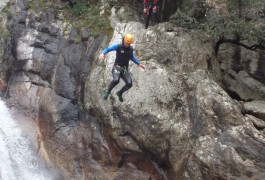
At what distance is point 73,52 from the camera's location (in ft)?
45.9

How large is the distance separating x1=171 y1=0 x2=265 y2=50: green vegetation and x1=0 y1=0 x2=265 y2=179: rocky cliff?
0.49m

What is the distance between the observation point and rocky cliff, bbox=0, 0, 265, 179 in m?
10.3

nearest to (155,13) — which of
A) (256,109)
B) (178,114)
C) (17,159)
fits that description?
(178,114)

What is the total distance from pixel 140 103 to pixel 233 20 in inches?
212

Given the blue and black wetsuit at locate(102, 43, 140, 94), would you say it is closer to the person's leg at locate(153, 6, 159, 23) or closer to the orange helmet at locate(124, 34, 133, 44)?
the orange helmet at locate(124, 34, 133, 44)

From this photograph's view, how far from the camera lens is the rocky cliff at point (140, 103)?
10.3 metres

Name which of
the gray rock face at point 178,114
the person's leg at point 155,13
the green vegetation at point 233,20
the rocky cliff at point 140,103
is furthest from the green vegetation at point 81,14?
the green vegetation at point 233,20

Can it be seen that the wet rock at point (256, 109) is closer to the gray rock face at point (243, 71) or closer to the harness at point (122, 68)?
the gray rock face at point (243, 71)

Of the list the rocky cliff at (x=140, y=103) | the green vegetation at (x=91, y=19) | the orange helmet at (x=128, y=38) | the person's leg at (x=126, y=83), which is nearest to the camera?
the orange helmet at (x=128, y=38)

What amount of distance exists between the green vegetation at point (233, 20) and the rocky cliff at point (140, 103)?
1.61ft

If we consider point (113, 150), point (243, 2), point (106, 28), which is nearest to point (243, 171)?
point (113, 150)

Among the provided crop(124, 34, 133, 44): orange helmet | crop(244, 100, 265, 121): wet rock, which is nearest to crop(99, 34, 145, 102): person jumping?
crop(124, 34, 133, 44): orange helmet

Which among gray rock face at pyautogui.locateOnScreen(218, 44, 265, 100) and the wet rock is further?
gray rock face at pyautogui.locateOnScreen(218, 44, 265, 100)

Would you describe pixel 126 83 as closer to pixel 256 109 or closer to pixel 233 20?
pixel 256 109
